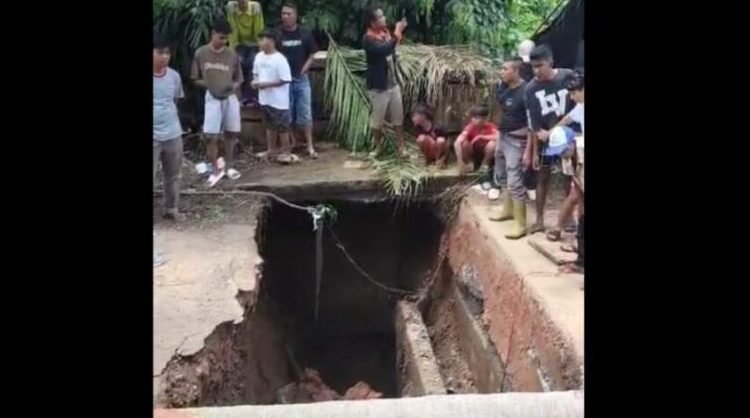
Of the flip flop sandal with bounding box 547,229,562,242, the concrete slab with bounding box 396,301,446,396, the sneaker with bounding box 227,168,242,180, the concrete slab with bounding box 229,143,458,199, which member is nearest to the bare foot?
the flip flop sandal with bounding box 547,229,562,242

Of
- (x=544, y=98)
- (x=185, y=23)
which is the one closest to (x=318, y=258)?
(x=185, y=23)

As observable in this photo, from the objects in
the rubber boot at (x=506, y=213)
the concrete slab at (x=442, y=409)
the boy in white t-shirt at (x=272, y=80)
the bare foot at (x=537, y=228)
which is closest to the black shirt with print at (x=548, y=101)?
the bare foot at (x=537, y=228)

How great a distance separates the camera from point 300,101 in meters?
7.66

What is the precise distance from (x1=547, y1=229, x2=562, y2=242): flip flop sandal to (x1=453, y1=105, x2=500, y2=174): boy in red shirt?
112 centimetres

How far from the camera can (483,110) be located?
7.46 metres

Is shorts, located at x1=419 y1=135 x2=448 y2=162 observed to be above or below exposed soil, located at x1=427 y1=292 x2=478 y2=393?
above

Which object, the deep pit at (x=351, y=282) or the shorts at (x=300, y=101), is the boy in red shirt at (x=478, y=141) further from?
the shorts at (x=300, y=101)


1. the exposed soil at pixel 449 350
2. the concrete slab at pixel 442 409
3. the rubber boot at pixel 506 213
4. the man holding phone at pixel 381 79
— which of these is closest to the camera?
the concrete slab at pixel 442 409

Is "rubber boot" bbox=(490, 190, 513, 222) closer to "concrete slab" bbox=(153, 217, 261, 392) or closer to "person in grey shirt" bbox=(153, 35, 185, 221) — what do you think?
"concrete slab" bbox=(153, 217, 261, 392)

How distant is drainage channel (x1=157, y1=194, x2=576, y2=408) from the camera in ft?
22.8

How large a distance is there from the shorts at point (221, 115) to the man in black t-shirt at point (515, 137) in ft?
6.00

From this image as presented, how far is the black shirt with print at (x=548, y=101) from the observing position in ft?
20.0

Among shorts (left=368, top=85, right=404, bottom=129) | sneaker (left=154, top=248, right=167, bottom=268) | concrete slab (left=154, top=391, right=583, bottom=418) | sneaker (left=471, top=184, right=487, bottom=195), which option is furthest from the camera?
shorts (left=368, top=85, right=404, bottom=129)
